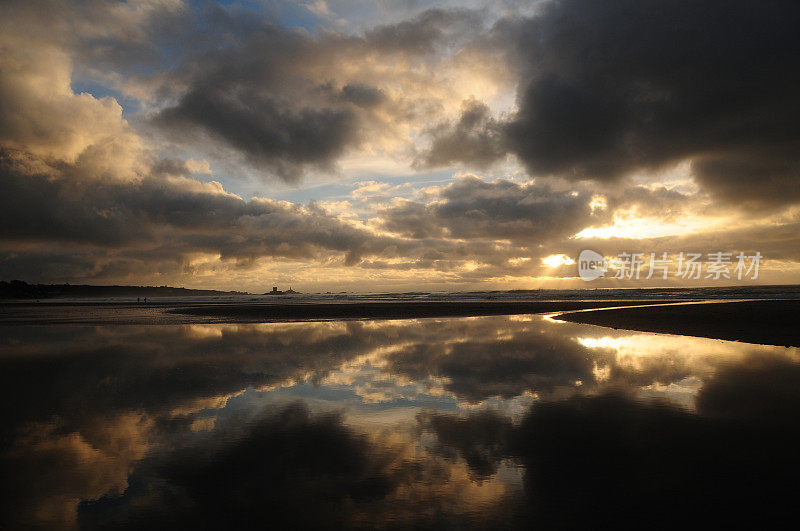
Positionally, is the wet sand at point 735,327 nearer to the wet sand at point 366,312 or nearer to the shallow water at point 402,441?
the shallow water at point 402,441

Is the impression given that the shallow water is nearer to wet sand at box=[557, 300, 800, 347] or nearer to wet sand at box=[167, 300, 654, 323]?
wet sand at box=[557, 300, 800, 347]

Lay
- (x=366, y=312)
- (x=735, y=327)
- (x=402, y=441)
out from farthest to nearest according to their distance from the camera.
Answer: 1. (x=366, y=312)
2. (x=735, y=327)
3. (x=402, y=441)

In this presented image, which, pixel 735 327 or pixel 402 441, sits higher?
pixel 735 327

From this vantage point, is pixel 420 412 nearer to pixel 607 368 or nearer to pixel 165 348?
pixel 607 368

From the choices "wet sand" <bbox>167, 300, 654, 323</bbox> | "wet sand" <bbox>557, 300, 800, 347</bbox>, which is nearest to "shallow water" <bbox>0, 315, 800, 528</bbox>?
"wet sand" <bbox>557, 300, 800, 347</bbox>

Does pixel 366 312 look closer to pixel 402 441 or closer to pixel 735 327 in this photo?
pixel 735 327

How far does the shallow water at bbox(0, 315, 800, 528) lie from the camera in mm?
6309

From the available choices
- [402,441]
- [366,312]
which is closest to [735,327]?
[402,441]

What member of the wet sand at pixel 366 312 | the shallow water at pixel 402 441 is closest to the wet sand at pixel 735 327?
the shallow water at pixel 402 441

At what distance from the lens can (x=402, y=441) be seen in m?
9.16

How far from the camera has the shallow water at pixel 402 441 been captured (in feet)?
20.7

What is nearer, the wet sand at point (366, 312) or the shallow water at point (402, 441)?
the shallow water at point (402, 441)

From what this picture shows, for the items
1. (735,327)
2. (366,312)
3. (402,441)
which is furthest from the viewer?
(366,312)

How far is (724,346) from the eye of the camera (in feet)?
71.5
